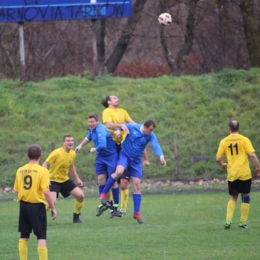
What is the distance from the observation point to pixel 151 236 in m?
12.0

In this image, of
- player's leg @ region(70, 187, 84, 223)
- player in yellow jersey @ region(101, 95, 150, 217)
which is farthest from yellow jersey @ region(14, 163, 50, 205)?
player in yellow jersey @ region(101, 95, 150, 217)

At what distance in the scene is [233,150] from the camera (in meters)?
12.7

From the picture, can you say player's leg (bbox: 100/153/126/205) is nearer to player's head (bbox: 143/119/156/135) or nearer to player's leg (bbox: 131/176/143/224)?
player's leg (bbox: 131/176/143/224)

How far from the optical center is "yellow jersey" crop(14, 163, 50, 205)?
920cm

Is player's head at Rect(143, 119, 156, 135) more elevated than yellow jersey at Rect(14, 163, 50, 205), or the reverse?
player's head at Rect(143, 119, 156, 135)

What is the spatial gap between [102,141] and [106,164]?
81 centimetres

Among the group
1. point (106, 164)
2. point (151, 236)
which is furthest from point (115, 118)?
point (151, 236)

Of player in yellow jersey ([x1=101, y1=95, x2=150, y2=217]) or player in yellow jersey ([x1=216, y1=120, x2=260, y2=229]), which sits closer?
player in yellow jersey ([x1=216, y1=120, x2=260, y2=229])

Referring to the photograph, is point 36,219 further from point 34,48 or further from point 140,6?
point 34,48

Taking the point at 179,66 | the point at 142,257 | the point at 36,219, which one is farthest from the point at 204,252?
the point at 179,66

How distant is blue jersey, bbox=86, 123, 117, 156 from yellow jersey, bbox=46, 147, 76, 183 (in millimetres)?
840

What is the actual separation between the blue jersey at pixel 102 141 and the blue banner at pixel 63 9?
1225 centimetres

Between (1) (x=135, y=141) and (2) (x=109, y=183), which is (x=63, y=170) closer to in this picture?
(2) (x=109, y=183)

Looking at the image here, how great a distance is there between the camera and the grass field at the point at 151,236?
1016 centimetres
